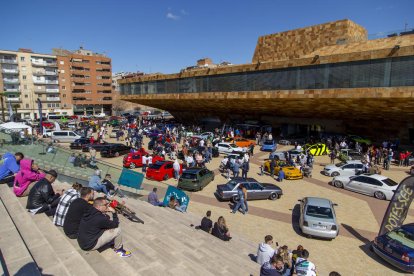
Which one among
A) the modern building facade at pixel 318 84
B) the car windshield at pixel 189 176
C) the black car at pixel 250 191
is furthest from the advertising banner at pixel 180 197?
the modern building facade at pixel 318 84

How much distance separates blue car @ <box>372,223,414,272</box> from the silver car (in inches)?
59.1

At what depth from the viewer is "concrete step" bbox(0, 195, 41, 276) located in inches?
→ 185

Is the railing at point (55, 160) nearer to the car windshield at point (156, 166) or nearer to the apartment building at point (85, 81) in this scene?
the car windshield at point (156, 166)

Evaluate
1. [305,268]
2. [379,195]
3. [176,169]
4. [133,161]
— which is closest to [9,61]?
[133,161]

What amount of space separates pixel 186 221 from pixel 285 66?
74.0 ft

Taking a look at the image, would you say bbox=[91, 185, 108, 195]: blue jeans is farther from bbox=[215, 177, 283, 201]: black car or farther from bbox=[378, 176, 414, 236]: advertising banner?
bbox=[378, 176, 414, 236]: advertising banner

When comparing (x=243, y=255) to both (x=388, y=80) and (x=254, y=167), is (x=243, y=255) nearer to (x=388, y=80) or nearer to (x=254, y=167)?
(x=254, y=167)

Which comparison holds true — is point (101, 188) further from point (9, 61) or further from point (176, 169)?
point (9, 61)

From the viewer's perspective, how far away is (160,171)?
18.9 meters

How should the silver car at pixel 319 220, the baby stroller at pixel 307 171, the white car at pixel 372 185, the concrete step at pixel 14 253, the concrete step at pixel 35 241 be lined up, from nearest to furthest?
the concrete step at pixel 14 253 → the concrete step at pixel 35 241 → the silver car at pixel 319 220 → the white car at pixel 372 185 → the baby stroller at pixel 307 171

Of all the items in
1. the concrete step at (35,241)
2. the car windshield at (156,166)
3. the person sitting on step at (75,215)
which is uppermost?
the person sitting on step at (75,215)

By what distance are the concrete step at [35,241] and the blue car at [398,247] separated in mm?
9541

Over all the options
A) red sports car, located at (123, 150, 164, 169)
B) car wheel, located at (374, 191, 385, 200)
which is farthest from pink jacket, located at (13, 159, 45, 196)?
car wheel, located at (374, 191, 385, 200)

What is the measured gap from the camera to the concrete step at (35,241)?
→ 5.02m
